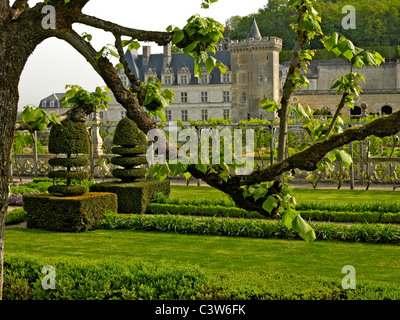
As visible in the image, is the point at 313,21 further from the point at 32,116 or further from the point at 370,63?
the point at 32,116

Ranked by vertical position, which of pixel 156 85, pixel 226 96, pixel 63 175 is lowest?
pixel 63 175

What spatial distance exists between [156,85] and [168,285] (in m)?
1.96

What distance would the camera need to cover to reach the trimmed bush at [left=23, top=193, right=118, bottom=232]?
7791 mm

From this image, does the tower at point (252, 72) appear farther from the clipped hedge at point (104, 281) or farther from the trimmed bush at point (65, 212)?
the clipped hedge at point (104, 281)

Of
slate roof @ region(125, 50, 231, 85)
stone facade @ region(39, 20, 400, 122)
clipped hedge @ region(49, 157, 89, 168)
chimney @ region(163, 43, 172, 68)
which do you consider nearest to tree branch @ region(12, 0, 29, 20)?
clipped hedge @ region(49, 157, 89, 168)

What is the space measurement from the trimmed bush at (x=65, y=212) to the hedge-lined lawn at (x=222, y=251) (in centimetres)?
24

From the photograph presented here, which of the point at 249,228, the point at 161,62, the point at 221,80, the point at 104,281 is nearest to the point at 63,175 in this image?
the point at 249,228

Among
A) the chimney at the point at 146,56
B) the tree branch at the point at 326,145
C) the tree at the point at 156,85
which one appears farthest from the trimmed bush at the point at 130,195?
the chimney at the point at 146,56

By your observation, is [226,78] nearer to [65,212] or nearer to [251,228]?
[65,212]

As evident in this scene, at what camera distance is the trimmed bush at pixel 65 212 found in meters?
7.79

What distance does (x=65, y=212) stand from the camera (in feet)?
25.7

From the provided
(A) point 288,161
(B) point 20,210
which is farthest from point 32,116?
(B) point 20,210

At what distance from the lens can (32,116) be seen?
8.38ft
